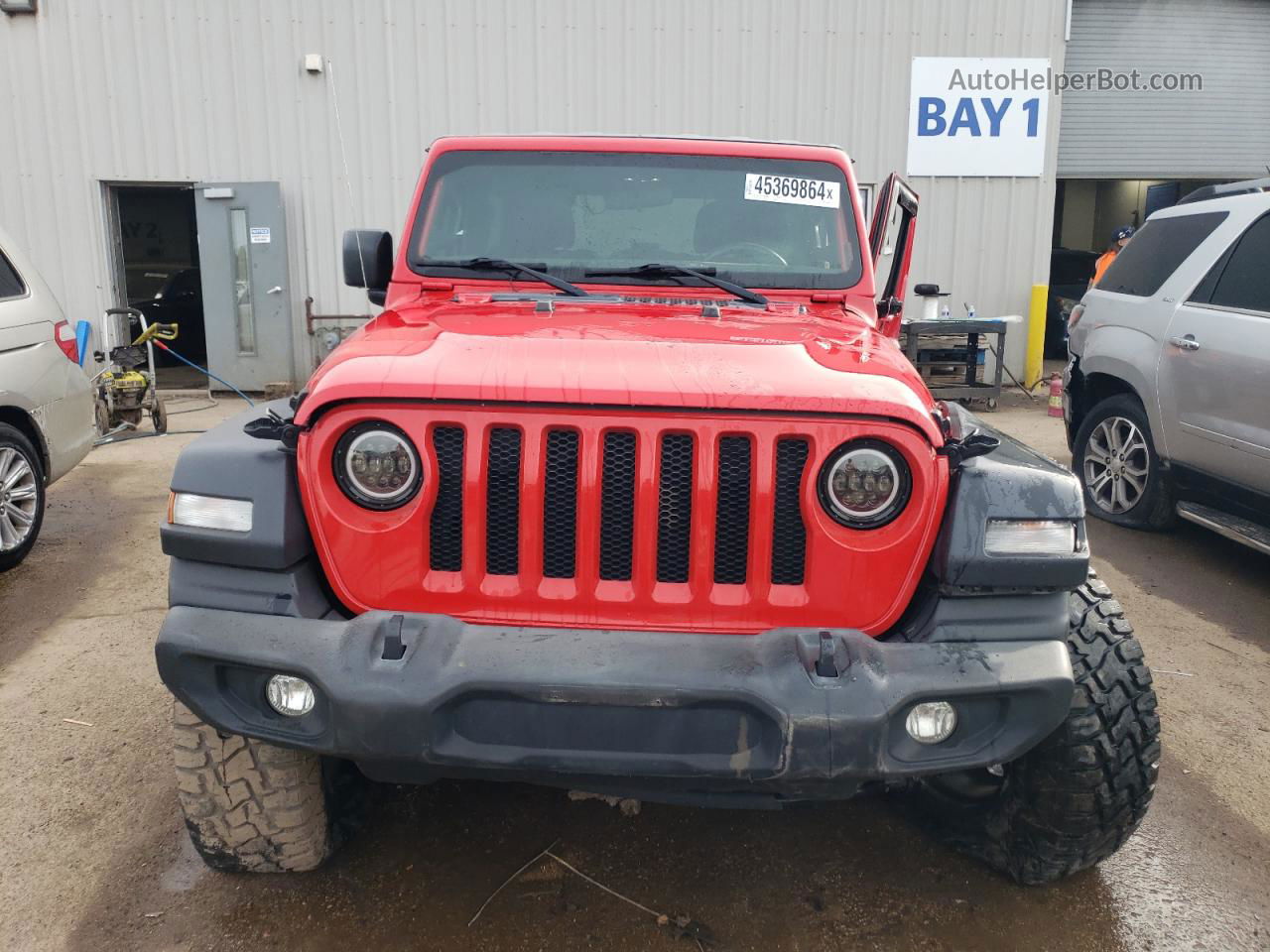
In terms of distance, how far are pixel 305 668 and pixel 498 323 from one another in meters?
1.04

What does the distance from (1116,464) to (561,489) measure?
180 inches

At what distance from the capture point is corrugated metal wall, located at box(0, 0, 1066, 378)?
10.5m

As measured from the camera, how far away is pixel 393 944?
231 centimetres

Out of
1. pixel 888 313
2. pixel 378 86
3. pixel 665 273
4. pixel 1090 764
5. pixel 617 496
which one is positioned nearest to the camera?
pixel 617 496

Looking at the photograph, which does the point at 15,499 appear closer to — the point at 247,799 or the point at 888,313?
the point at 247,799

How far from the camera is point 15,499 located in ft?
15.8

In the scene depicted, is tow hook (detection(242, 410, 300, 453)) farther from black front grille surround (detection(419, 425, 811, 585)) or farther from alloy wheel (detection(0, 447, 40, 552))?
alloy wheel (detection(0, 447, 40, 552))

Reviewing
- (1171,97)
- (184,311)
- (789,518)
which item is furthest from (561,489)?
(184,311)

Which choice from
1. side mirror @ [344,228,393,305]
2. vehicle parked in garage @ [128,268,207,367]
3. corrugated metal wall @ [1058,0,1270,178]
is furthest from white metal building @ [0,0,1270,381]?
side mirror @ [344,228,393,305]

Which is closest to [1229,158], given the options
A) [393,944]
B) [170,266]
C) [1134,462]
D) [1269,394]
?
[1134,462]

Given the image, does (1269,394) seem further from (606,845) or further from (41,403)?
(41,403)

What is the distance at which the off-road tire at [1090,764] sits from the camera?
2.29 meters

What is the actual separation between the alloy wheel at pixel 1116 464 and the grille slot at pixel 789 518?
4028 millimetres

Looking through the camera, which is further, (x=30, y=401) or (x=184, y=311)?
(x=184, y=311)
